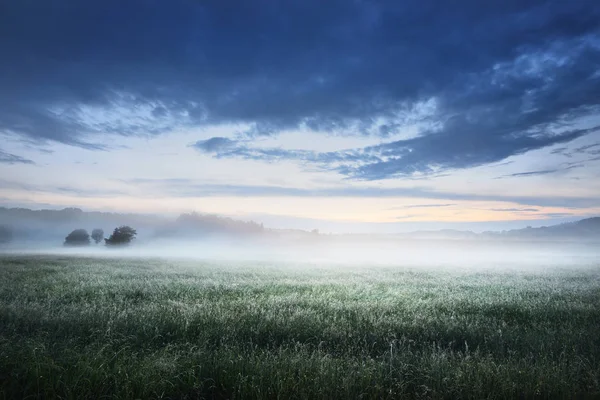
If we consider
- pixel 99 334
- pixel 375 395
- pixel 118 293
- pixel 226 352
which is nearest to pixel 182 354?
pixel 226 352

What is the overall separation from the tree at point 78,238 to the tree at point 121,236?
91.5 ft

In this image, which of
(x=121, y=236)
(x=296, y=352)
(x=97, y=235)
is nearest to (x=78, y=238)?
(x=97, y=235)

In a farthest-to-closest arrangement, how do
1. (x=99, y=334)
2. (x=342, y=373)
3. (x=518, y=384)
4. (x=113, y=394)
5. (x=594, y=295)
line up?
1. (x=594, y=295)
2. (x=99, y=334)
3. (x=342, y=373)
4. (x=518, y=384)
5. (x=113, y=394)

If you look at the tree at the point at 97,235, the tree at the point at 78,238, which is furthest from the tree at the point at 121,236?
the tree at the point at 97,235

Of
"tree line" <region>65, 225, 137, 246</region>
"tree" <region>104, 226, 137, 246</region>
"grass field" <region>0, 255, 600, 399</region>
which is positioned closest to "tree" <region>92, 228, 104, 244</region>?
"tree line" <region>65, 225, 137, 246</region>

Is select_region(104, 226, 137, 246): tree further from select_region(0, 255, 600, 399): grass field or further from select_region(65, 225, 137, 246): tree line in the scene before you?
select_region(0, 255, 600, 399): grass field

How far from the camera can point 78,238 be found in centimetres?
11531

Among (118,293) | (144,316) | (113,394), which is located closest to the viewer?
(113,394)

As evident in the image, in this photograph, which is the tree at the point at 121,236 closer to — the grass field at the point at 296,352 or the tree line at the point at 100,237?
the tree line at the point at 100,237

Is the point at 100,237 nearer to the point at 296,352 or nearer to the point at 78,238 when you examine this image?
the point at 78,238

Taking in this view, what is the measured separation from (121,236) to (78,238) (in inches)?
1290

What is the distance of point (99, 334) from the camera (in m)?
6.64

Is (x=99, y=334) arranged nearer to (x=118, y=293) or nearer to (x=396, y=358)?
(x=396, y=358)

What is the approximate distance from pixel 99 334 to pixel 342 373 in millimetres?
4683
